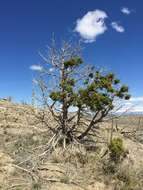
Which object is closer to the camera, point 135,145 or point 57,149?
point 57,149

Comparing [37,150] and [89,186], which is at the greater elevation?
[37,150]

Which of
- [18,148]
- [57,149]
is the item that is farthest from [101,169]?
[18,148]

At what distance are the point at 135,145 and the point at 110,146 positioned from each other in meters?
5.63

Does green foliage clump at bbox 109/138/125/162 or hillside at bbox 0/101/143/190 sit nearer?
hillside at bbox 0/101/143/190

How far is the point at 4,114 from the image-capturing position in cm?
2694

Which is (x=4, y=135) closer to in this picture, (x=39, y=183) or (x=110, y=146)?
(x=110, y=146)

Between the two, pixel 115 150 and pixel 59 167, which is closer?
pixel 59 167

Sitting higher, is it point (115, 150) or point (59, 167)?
point (115, 150)

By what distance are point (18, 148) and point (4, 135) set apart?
366cm

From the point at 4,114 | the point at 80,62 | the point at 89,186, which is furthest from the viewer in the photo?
the point at 4,114

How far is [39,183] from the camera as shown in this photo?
12.0 metres

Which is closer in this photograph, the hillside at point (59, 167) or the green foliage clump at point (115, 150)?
the hillside at point (59, 167)

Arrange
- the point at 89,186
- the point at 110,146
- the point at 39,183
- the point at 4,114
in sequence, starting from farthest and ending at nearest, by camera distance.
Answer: the point at 4,114 → the point at 110,146 → the point at 89,186 → the point at 39,183

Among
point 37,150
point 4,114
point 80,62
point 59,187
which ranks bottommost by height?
point 59,187
